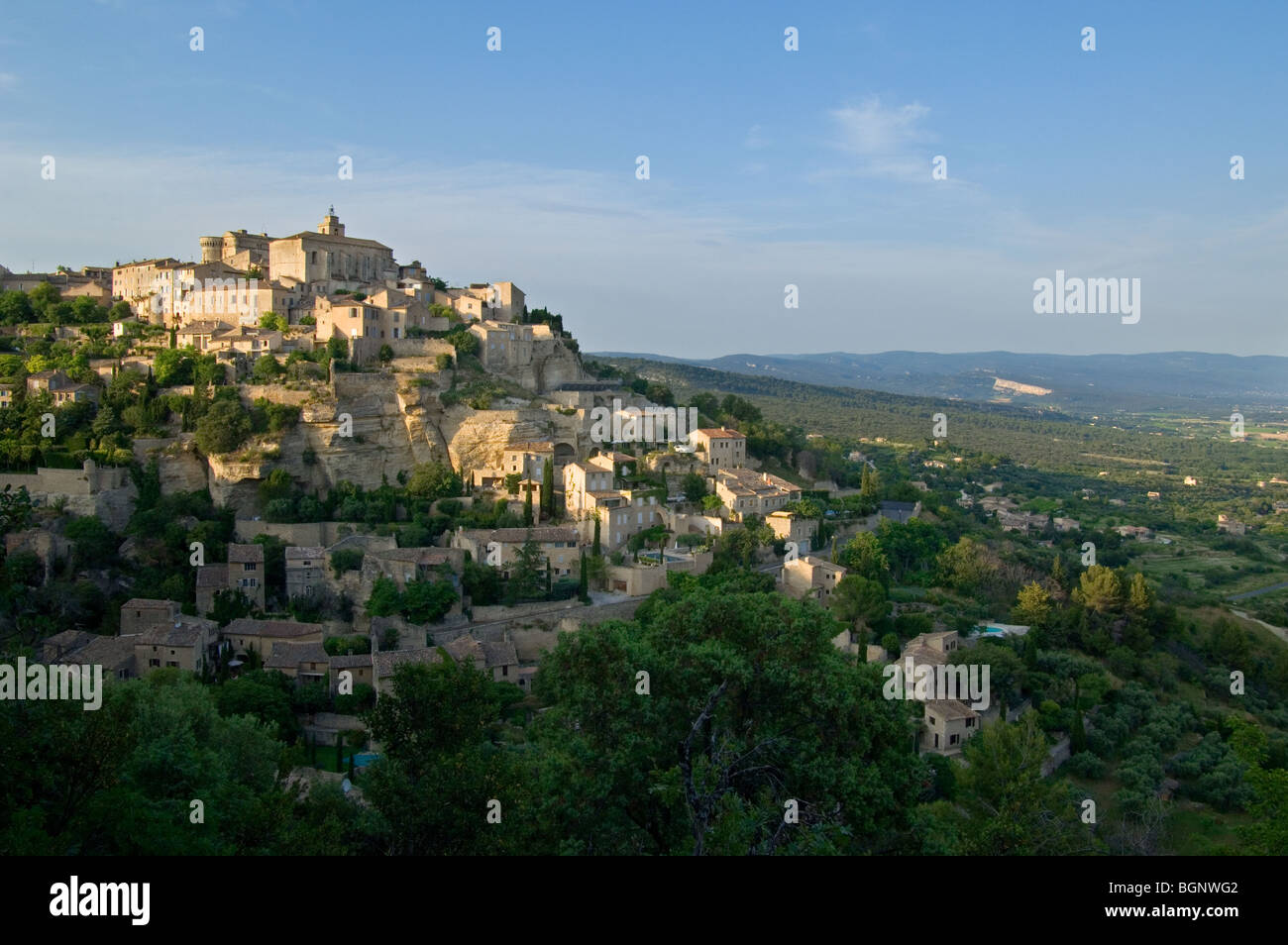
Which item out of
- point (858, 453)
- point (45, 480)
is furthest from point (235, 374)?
point (858, 453)

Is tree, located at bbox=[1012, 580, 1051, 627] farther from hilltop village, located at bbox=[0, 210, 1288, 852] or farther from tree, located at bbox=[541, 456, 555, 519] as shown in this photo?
tree, located at bbox=[541, 456, 555, 519]

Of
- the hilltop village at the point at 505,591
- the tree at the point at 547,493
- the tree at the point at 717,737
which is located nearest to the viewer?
the tree at the point at 717,737

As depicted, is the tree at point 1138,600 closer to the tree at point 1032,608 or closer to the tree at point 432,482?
the tree at point 1032,608

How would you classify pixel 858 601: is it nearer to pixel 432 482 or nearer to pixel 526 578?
pixel 526 578

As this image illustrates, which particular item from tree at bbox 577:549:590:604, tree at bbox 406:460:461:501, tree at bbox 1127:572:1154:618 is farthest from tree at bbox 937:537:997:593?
tree at bbox 406:460:461:501

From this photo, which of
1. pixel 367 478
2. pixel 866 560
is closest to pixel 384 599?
pixel 367 478

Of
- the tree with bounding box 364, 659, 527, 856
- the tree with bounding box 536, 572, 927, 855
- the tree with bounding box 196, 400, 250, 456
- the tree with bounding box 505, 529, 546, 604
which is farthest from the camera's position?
the tree with bounding box 196, 400, 250, 456

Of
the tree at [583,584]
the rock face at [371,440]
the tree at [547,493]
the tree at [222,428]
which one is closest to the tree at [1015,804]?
the tree at [583,584]
